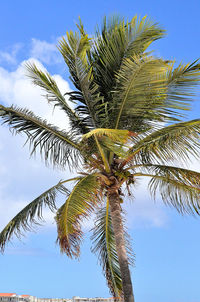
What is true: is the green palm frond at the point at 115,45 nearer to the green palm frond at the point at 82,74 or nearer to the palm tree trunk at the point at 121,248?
the green palm frond at the point at 82,74

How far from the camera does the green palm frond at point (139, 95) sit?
7676 millimetres

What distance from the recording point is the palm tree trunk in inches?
324

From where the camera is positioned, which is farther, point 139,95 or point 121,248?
point 121,248

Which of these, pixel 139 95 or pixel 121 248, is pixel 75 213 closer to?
pixel 121 248

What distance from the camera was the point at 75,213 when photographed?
25.9ft

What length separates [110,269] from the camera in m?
11.5

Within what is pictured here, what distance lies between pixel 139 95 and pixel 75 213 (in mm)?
2835

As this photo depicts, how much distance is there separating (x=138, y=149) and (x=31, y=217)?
304 centimetres

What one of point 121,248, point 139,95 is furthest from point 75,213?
point 139,95

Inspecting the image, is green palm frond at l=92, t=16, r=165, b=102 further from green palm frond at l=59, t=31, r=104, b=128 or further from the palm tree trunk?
the palm tree trunk

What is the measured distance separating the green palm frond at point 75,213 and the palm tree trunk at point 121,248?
84 cm

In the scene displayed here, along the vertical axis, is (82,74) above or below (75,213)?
above

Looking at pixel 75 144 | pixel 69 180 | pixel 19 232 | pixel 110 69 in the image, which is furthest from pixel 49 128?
pixel 19 232

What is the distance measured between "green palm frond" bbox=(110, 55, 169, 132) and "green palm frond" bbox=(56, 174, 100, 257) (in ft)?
5.17
